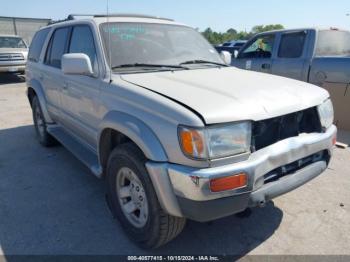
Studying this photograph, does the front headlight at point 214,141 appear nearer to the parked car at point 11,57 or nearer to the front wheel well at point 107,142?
the front wheel well at point 107,142

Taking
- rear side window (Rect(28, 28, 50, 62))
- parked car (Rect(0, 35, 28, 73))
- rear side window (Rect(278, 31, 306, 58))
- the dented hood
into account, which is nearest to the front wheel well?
the dented hood

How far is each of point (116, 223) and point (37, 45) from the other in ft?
12.0

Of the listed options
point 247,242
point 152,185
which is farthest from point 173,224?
point 247,242

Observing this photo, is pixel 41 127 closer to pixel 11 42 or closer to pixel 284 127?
pixel 284 127

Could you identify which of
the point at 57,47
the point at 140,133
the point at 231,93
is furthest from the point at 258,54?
the point at 140,133

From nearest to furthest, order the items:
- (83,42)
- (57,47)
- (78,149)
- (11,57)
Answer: (83,42), (78,149), (57,47), (11,57)

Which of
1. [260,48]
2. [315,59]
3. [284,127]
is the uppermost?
[260,48]

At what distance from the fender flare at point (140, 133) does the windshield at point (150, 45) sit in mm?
660

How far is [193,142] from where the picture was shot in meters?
2.13

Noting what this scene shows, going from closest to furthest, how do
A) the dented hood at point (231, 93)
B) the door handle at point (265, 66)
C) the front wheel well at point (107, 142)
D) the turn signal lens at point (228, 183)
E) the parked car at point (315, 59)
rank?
the turn signal lens at point (228, 183)
the dented hood at point (231, 93)
the front wheel well at point (107, 142)
the parked car at point (315, 59)
the door handle at point (265, 66)

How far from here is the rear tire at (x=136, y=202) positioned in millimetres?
2451

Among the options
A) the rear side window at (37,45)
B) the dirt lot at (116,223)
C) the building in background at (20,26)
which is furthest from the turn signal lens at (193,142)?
the building in background at (20,26)

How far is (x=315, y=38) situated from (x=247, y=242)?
15.6 feet

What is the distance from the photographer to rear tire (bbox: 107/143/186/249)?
8.04ft
